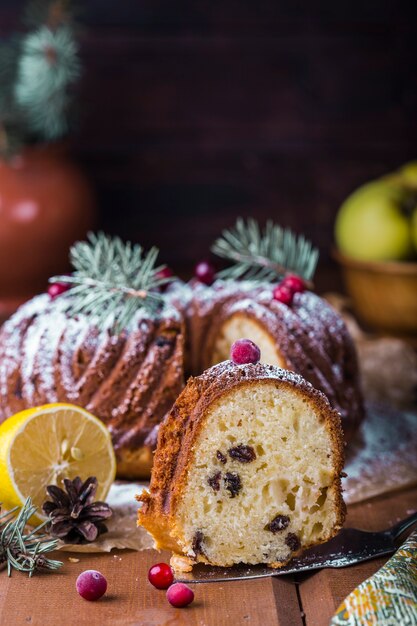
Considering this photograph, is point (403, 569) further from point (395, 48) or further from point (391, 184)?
point (395, 48)

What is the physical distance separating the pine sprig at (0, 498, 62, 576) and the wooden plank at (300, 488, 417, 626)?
1.73 ft

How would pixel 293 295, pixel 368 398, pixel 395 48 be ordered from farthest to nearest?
1. pixel 395 48
2. pixel 368 398
3. pixel 293 295

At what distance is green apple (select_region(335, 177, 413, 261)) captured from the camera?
346 cm

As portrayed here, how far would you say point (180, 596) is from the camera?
1829mm

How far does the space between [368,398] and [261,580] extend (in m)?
1.27

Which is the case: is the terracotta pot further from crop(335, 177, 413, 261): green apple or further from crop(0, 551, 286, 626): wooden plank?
crop(0, 551, 286, 626): wooden plank

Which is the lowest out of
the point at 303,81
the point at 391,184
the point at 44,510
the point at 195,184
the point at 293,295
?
the point at 44,510

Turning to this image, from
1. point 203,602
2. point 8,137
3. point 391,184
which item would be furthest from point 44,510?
point 391,184

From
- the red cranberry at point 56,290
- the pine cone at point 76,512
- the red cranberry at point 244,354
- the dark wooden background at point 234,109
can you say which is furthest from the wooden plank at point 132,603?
the dark wooden background at point 234,109

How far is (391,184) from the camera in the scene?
3.61 m

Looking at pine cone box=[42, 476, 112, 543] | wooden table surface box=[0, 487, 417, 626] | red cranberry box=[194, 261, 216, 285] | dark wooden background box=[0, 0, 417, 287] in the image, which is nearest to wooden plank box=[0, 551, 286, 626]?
wooden table surface box=[0, 487, 417, 626]

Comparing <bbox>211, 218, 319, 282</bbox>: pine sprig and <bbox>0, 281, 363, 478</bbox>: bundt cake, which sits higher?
<bbox>211, 218, 319, 282</bbox>: pine sprig

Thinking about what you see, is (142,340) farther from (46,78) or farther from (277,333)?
(46,78)

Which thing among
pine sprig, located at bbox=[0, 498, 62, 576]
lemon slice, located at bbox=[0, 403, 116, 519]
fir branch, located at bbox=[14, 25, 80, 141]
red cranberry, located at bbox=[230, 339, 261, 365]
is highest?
fir branch, located at bbox=[14, 25, 80, 141]
